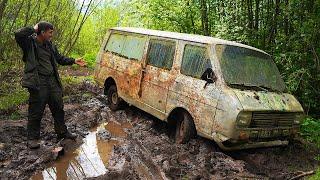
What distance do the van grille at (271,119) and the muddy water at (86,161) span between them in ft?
8.15

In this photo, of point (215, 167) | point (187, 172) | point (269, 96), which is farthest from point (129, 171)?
point (269, 96)

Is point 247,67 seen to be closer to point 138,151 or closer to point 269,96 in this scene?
point 269,96

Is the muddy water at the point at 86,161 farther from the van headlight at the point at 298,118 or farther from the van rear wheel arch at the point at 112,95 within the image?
the van headlight at the point at 298,118

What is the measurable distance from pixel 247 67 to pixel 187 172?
7.68ft

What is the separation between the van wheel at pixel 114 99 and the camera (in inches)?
374

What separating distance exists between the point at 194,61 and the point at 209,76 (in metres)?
0.58

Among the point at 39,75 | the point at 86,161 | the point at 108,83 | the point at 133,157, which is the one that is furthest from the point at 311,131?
the point at 39,75

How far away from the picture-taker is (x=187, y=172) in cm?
588

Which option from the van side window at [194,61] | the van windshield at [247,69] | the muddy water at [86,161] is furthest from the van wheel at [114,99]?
the van windshield at [247,69]

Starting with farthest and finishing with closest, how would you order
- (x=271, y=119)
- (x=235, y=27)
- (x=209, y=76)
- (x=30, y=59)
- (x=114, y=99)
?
(x=235, y=27) < (x=114, y=99) < (x=209, y=76) < (x=271, y=119) < (x=30, y=59)

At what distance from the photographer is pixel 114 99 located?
9.77 m

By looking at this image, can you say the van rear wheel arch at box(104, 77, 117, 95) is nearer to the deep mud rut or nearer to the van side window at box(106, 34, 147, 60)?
the van side window at box(106, 34, 147, 60)

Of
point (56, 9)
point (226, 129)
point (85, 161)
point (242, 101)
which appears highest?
point (56, 9)

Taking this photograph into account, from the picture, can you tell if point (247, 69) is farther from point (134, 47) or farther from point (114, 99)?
point (114, 99)
